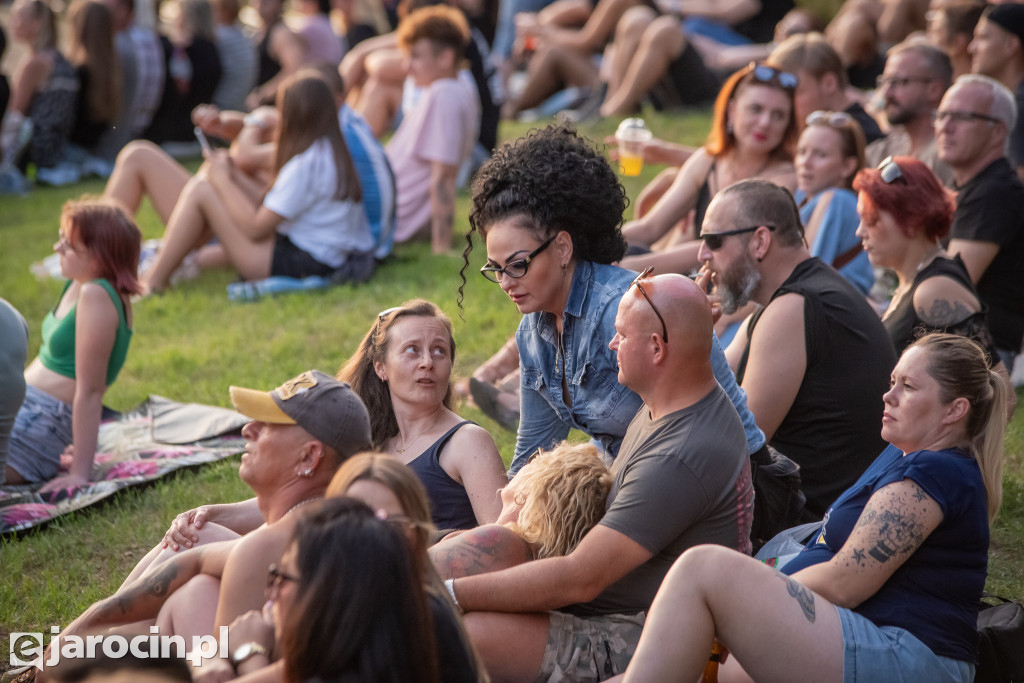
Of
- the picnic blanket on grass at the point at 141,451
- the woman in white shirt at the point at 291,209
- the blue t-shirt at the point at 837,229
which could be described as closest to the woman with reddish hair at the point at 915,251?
the blue t-shirt at the point at 837,229

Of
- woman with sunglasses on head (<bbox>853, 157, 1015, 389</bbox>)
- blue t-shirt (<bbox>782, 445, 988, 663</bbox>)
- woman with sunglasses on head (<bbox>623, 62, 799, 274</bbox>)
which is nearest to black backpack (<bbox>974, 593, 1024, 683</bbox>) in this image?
blue t-shirt (<bbox>782, 445, 988, 663</bbox>)

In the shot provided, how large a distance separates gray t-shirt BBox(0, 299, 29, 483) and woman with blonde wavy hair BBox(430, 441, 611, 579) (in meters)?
2.52

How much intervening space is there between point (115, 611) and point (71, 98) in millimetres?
9668

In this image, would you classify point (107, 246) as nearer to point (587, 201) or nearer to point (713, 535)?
point (587, 201)

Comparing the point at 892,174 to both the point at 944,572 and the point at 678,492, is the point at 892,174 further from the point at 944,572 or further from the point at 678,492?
the point at 678,492

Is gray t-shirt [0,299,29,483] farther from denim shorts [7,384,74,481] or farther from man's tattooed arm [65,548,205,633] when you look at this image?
man's tattooed arm [65,548,205,633]

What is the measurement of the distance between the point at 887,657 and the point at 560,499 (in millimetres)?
949

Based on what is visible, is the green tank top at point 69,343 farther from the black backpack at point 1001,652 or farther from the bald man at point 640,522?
the black backpack at point 1001,652

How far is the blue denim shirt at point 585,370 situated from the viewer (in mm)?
3396

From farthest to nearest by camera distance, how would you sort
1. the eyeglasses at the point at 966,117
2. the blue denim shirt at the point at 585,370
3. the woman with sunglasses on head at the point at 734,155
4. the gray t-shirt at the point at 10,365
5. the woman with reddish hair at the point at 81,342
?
the woman with sunglasses on head at the point at 734,155 < the eyeglasses at the point at 966,117 < the woman with reddish hair at the point at 81,342 < the gray t-shirt at the point at 10,365 < the blue denim shirt at the point at 585,370

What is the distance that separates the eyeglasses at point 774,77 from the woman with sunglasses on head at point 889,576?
117 inches

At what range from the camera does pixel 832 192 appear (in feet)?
17.4

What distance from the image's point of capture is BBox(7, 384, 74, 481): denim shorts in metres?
4.95

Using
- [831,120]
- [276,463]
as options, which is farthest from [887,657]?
[831,120]
